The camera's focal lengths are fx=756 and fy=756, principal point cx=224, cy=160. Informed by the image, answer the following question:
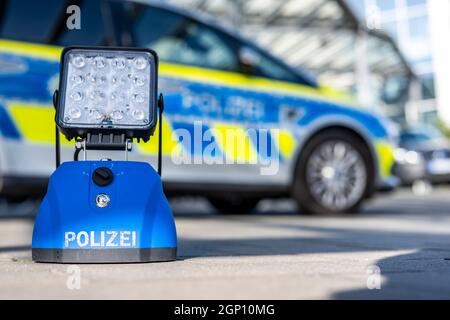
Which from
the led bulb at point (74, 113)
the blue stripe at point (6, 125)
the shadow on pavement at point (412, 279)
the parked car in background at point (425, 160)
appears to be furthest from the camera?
the parked car in background at point (425, 160)

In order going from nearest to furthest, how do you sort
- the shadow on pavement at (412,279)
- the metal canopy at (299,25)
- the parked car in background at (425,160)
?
1. the shadow on pavement at (412,279)
2. the parked car in background at (425,160)
3. the metal canopy at (299,25)

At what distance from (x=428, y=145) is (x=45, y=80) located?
1034 cm

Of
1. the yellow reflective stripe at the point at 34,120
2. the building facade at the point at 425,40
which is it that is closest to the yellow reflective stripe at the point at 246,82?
the yellow reflective stripe at the point at 34,120

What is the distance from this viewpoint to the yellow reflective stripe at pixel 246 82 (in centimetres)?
620

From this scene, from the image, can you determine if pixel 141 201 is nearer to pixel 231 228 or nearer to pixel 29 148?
pixel 231 228

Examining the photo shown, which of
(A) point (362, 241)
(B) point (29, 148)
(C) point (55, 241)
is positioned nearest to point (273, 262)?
(C) point (55, 241)

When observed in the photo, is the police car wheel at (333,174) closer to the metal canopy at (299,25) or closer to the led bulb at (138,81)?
the led bulb at (138,81)

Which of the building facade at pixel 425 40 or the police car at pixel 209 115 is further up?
the building facade at pixel 425 40

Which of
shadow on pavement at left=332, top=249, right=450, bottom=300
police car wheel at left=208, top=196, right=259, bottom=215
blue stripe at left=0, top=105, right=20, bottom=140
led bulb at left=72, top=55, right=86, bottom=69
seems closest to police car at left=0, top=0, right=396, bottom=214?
blue stripe at left=0, top=105, right=20, bottom=140

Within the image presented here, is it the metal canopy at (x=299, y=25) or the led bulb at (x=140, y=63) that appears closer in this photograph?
the led bulb at (x=140, y=63)

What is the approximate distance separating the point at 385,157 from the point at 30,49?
329 cm

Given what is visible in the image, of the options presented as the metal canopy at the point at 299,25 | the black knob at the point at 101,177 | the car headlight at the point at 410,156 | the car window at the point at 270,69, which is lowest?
the black knob at the point at 101,177

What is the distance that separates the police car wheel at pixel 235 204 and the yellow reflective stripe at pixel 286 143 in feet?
4.29

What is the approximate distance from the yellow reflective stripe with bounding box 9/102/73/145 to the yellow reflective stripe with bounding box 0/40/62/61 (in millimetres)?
392
